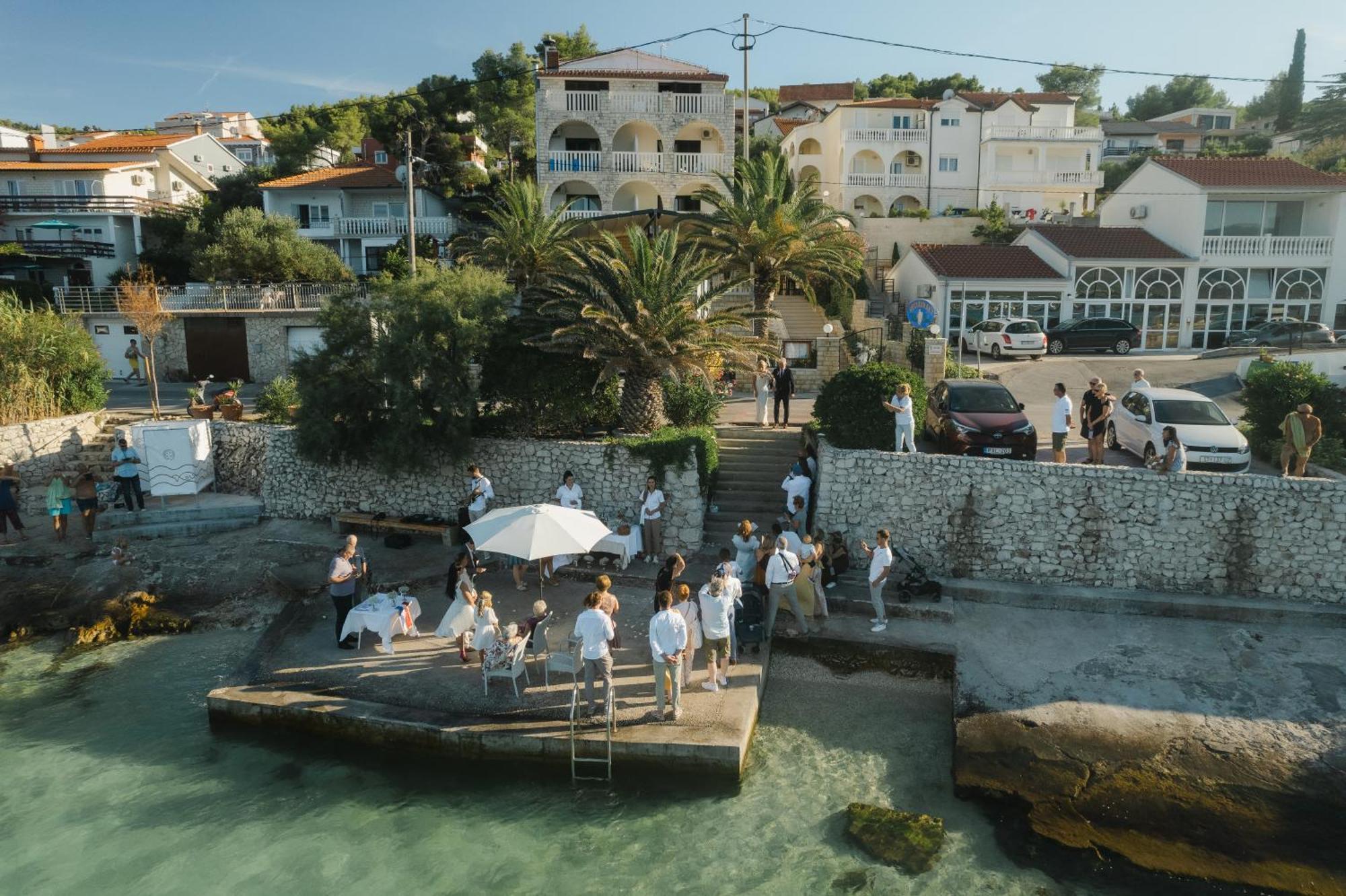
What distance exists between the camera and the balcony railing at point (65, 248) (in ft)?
125

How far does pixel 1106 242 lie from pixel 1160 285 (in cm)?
Answer: 254

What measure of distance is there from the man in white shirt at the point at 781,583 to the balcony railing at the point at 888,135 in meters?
37.9

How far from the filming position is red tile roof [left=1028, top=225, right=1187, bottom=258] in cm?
3156

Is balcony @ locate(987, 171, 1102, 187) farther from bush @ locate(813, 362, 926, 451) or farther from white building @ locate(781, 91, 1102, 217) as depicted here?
bush @ locate(813, 362, 926, 451)

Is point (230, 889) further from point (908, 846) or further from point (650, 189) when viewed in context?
point (650, 189)

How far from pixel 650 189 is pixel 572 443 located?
25.6 metres

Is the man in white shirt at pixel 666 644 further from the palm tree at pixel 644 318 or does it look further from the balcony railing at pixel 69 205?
the balcony railing at pixel 69 205

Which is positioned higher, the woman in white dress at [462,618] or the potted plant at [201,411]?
the potted plant at [201,411]

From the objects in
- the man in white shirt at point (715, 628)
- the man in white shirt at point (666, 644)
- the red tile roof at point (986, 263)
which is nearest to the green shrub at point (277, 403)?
the man in white shirt at point (715, 628)

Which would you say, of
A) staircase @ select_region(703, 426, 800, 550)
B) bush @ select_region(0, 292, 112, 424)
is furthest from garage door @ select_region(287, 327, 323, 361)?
staircase @ select_region(703, 426, 800, 550)

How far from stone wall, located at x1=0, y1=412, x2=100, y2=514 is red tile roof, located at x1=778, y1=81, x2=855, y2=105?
60934 mm

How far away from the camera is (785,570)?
1263cm

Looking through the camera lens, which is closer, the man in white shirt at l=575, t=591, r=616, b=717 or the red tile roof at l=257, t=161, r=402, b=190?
the man in white shirt at l=575, t=591, r=616, b=717

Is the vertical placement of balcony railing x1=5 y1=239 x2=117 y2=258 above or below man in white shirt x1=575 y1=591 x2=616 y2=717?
above
